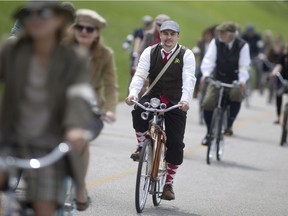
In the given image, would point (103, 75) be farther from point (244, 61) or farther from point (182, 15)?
point (182, 15)

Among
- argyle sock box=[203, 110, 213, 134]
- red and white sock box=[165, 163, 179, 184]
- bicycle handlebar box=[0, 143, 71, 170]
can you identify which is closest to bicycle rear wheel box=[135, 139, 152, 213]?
red and white sock box=[165, 163, 179, 184]

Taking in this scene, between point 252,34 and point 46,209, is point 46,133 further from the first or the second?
point 252,34

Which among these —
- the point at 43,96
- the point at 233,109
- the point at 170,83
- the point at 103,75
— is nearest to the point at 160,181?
the point at 170,83

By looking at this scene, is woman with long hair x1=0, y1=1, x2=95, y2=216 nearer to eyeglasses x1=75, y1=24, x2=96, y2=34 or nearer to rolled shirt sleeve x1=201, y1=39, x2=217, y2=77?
eyeglasses x1=75, y1=24, x2=96, y2=34

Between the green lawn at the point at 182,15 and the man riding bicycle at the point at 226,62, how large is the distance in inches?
432

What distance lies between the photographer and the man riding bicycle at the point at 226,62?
1462cm

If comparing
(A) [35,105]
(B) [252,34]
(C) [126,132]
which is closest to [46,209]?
(A) [35,105]

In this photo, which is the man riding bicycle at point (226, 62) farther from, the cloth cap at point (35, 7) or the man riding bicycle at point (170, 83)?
the cloth cap at point (35, 7)

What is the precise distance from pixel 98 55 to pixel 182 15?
6101 cm

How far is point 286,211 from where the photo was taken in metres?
10.5

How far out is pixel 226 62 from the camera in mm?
14820

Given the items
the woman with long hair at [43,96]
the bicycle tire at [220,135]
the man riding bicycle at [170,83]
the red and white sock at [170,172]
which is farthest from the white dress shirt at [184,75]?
the bicycle tire at [220,135]

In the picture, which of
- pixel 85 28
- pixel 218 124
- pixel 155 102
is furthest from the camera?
pixel 218 124

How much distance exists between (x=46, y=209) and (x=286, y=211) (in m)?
5.24
